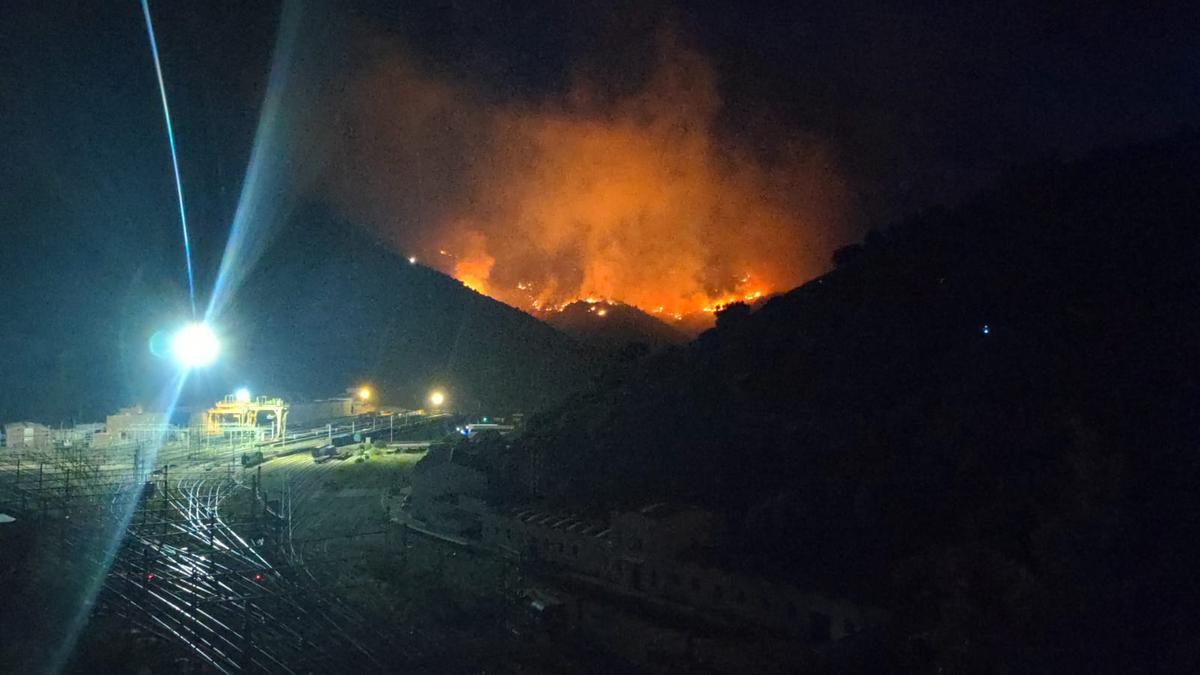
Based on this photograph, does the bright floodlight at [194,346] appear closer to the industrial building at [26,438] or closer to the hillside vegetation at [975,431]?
the industrial building at [26,438]

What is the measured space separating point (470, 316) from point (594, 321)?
636 centimetres

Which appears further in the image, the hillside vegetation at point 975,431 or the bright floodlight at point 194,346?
the bright floodlight at point 194,346

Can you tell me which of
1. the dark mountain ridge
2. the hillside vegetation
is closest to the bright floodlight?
the dark mountain ridge

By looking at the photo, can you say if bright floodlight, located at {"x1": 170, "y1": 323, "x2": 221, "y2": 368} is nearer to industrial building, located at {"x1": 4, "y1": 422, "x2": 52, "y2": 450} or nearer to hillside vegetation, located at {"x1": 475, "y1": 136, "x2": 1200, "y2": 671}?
industrial building, located at {"x1": 4, "y1": 422, "x2": 52, "y2": 450}

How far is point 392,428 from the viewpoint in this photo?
22.7 metres

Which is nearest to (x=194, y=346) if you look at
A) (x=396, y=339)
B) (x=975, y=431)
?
(x=396, y=339)

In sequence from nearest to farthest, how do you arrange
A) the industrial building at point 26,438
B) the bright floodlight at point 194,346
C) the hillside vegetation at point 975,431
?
the hillside vegetation at point 975,431 < the industrial building at point 26,438 < the bright floodlight at point 194,346

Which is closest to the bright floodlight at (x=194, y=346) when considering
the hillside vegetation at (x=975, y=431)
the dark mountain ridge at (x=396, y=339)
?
the dark mountain ridge at (x=396, y=339)

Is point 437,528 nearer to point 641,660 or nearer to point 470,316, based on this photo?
point 641,660

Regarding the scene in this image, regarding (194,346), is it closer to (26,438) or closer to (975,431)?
(26,438)

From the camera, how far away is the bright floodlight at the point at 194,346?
95.7ft

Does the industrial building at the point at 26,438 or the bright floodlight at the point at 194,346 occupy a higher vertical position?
the bright floodlight at the point at 194,346

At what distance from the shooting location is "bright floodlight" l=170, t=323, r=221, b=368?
95.7ft

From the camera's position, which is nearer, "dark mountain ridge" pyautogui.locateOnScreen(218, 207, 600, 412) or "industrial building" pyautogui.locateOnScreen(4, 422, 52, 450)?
"industrial building" pyautogui.locateOnScreen(4, 422, 52, 450)
